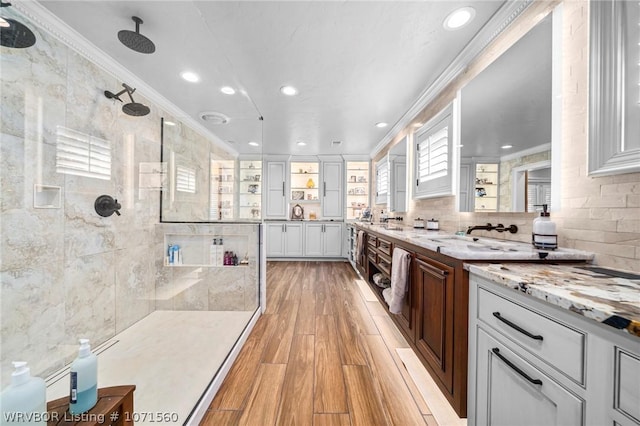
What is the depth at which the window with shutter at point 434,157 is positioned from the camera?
2121 millimetres

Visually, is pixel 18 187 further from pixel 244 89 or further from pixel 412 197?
pixel 412 197

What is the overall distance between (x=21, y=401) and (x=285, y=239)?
430cm

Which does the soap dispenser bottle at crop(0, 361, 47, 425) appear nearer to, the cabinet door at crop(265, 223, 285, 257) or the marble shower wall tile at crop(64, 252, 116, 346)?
the marble shower wall tile at crop(64, 252, 116, 346)

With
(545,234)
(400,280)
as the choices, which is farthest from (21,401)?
(545,234)

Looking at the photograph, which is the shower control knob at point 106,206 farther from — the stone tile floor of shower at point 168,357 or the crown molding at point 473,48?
the crown molding at point 473,48

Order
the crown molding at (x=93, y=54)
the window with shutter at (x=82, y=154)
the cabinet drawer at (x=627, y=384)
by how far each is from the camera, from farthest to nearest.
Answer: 1. the window with shutter at (x=82, y=154)
2. the crown molding at (x=93, y=54)
3. the cabinet drawer at (x=627, y=384)

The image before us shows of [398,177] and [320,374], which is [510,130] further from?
[320,374]

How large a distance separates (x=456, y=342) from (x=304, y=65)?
2.30 meters

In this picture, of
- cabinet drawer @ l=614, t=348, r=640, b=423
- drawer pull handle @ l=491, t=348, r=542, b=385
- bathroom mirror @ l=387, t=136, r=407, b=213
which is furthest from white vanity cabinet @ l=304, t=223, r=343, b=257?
cabinet drawer @ l=614, t=348, r=640, b=423

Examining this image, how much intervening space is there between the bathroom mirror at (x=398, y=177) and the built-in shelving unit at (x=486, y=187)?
1.42m

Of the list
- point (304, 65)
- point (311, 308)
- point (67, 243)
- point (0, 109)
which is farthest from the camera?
point (311, 308)

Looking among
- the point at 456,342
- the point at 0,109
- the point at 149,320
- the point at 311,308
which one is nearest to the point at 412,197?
the point at 311,308

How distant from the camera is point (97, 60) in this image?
1.74 m

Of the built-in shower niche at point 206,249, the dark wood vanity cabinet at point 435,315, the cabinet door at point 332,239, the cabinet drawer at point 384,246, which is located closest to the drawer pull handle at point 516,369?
the dark wood vanity cabinet at point 435,315
